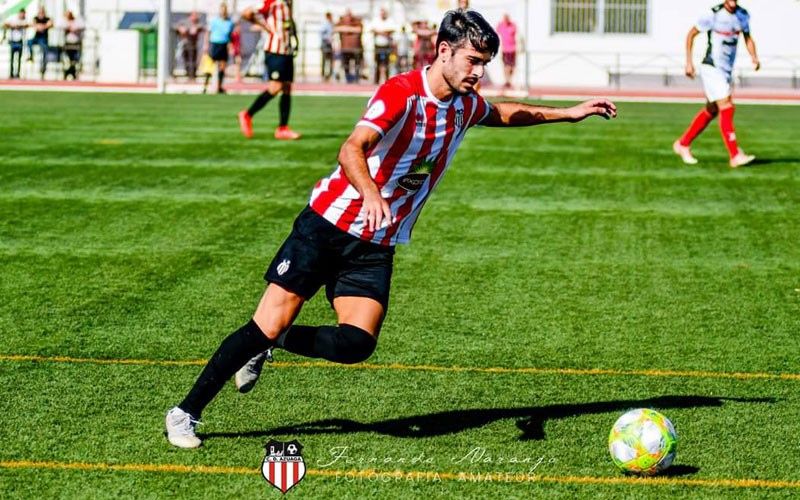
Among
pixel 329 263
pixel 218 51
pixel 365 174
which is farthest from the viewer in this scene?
pixel 218 51

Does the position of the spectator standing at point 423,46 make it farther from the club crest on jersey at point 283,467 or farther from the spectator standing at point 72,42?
the club crest on jersey at point 283,467

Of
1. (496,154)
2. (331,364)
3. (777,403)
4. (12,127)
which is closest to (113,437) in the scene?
(331,364)

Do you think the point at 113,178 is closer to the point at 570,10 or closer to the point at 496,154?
the point at 496,154

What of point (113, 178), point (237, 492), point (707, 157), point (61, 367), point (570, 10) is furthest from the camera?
point (570, 10)

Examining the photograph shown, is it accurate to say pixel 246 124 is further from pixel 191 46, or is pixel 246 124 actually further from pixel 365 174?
pixel 191 46

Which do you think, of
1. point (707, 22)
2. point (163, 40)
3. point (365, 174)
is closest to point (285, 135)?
point (707, 22)

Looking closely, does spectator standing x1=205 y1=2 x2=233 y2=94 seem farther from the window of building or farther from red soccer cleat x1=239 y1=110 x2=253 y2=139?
the window of building

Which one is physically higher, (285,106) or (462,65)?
(462,65)

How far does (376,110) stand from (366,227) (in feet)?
1.84

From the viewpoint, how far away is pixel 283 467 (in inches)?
201

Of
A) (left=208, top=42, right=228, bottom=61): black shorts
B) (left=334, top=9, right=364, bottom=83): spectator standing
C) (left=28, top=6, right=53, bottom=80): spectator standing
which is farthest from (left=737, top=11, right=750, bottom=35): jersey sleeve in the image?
(left=28, top=6, right=53, bottom=80): spectator standing

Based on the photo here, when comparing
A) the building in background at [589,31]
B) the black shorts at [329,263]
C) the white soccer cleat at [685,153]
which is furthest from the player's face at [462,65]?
the building in background at [589,31]

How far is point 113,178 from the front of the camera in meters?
13.2

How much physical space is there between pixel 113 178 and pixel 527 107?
7.94 m
